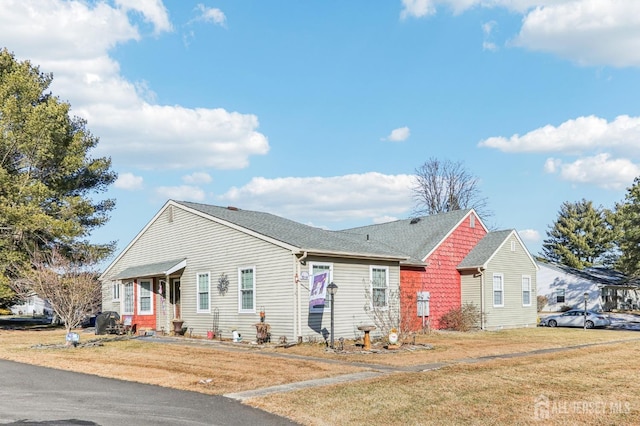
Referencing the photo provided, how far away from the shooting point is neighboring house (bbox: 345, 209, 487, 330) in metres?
25.6

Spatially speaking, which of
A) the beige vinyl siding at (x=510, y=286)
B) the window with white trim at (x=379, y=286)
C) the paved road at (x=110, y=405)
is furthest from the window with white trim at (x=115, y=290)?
the beige vinyl siding at (x=510, y=286)

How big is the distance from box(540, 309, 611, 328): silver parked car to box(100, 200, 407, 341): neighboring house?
1530 centimetres

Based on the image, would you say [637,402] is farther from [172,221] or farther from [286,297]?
[172,221]

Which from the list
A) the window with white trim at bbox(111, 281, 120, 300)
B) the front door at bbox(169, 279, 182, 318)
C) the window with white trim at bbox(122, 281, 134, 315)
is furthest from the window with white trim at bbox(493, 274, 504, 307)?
the window with white trim at bbox(111, 281, 120, 300)

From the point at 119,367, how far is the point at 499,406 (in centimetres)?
904

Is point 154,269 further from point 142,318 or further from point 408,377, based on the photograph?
point 408,377

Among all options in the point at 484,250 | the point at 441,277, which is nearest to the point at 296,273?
the point at 441,277

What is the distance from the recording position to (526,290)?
3048 cm

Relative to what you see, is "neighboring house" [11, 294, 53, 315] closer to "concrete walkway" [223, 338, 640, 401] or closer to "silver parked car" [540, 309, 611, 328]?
"silver parked car" [540, 309, 611, 328]

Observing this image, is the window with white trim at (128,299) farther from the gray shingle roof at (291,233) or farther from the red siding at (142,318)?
the gray shingle roof at (291,233)

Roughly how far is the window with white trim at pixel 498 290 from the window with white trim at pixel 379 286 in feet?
26.4

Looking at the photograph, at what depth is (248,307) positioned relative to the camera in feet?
69.2

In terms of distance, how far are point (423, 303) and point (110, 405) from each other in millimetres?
18243

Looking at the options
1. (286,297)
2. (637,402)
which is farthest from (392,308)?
(637,402)
